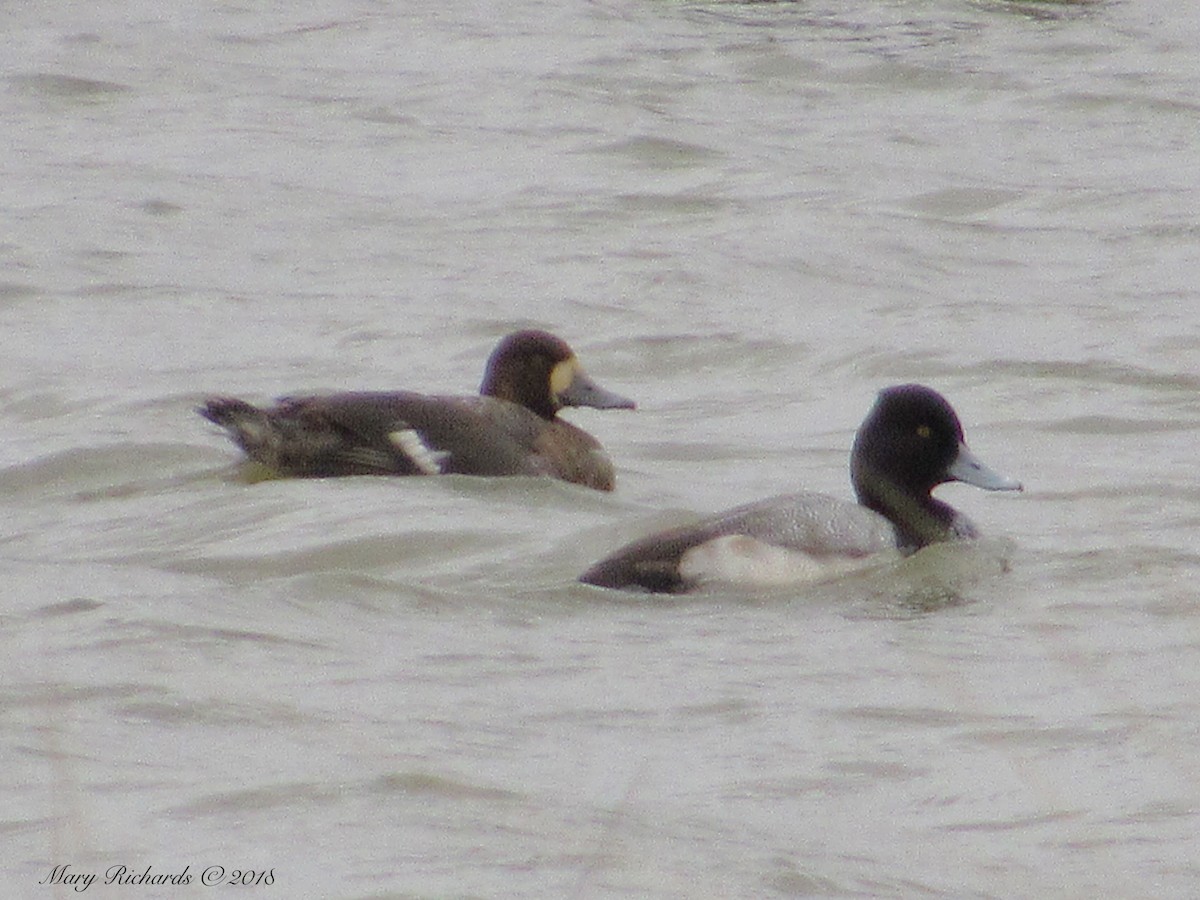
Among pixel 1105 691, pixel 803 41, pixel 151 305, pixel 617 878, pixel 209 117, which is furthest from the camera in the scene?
pixel 803 41

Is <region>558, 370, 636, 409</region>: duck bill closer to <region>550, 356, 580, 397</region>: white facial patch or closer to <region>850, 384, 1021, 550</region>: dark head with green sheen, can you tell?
<region>550, 356, 580, 397</region>: white facial patch

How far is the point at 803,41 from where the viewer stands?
19.8m

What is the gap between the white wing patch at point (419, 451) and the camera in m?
9.14

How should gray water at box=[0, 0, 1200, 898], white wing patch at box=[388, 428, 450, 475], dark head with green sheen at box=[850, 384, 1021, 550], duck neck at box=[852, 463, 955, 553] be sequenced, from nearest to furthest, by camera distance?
gray water at box=[0, 0, 1200, 898] → duck neck at box=[852, 463, 955, 553] → dark head with green sheen at box=[850, 384, 1021, 550] → white wing patch at box=[388, 428, 450, 475]

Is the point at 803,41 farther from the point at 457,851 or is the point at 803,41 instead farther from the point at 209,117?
the point at 457,851

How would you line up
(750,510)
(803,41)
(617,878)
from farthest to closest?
1. (803,41)
2. (750,510)
3. (617,878)

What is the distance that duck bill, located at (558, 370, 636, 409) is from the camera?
980 cm

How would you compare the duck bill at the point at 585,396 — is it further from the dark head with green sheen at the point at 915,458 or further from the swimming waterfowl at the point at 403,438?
the dark head with green sheen at the point at 915,458

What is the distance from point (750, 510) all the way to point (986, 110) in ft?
34.8

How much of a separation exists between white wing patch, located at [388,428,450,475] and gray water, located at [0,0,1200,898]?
12 centimetres

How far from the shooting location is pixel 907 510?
8.54 m

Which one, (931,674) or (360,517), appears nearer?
(931,674)

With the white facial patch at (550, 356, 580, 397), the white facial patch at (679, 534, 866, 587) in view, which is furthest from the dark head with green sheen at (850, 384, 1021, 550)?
the white facial patch at (550, 356, 580, 397)

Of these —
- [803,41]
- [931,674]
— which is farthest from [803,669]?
[803,41]
